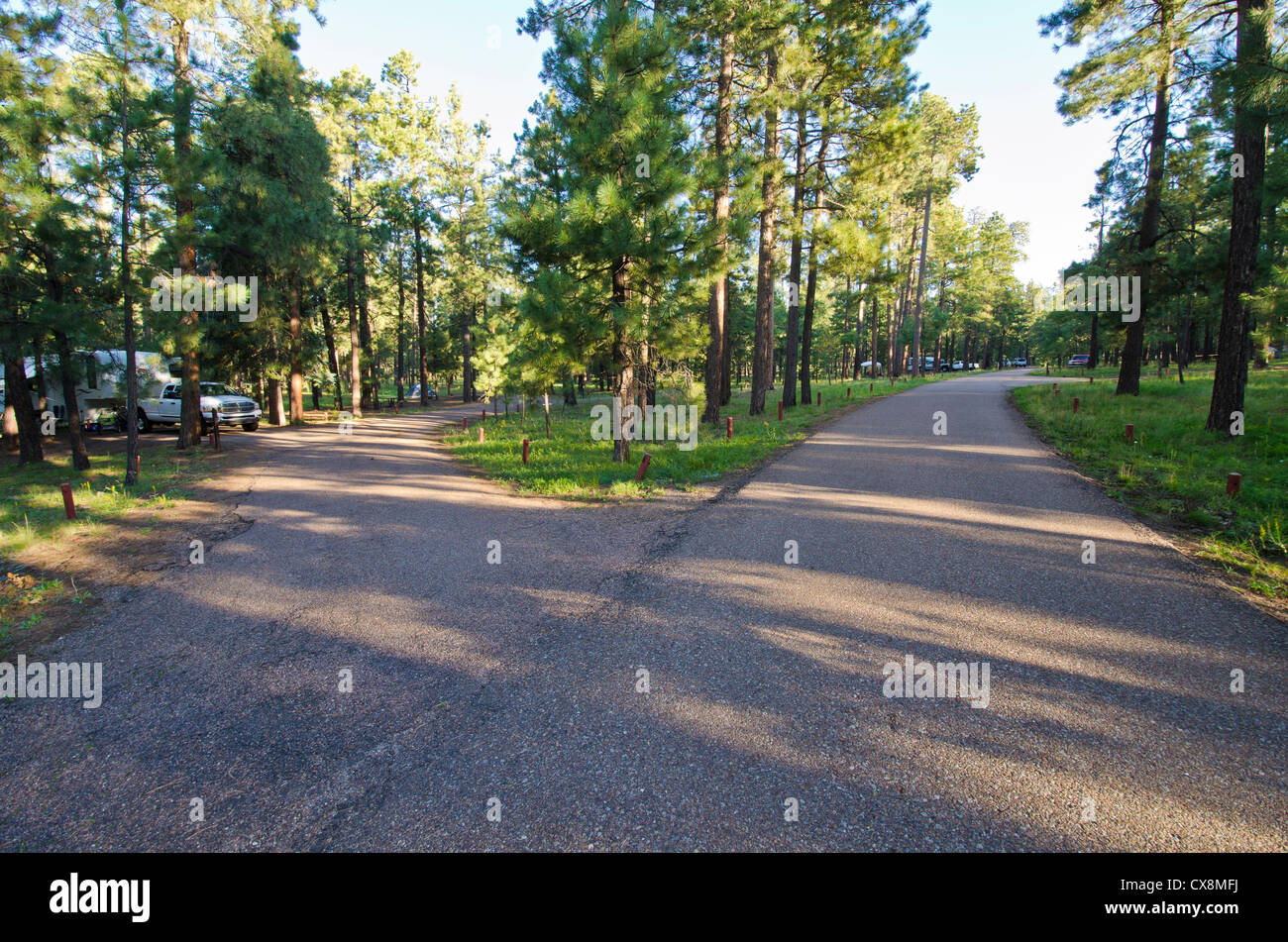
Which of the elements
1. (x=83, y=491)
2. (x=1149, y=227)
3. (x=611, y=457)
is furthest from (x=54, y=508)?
(x=1149, y=227)

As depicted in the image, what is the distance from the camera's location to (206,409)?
892 inches

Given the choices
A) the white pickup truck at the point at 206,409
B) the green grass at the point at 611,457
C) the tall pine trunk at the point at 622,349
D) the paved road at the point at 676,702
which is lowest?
the paved road at the point at 676,702

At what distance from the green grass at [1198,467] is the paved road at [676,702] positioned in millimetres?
717

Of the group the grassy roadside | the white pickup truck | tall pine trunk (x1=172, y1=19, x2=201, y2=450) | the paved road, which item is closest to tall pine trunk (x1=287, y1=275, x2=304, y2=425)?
Result: the white pickup truck

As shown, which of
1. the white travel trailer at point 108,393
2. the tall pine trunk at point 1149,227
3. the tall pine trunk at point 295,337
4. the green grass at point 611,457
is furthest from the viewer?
the tall pine trunk at point 295,337

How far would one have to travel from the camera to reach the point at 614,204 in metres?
9.02

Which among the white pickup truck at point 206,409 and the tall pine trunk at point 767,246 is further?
the white pickup truck at point 206,409

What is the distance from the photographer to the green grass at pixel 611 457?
35.8ft

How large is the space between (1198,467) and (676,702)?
11.2 m

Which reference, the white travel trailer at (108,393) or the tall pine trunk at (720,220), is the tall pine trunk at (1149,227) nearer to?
the tall pine trunk at (720,220)

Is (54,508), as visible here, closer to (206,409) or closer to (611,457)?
(611,457)

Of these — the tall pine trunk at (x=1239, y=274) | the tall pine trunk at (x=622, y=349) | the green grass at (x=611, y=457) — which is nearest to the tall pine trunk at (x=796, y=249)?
the green grass at (x=611, y=457)

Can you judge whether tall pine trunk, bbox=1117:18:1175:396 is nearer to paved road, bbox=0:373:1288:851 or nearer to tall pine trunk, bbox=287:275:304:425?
paved road, bbox=0:373:1288:851
